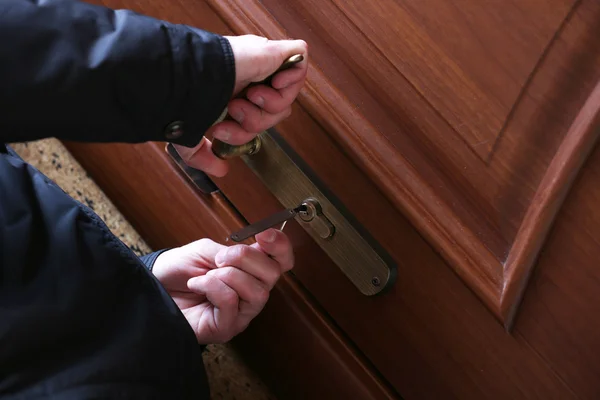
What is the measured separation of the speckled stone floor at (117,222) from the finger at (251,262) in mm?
210

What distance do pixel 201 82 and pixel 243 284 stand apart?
24 cm

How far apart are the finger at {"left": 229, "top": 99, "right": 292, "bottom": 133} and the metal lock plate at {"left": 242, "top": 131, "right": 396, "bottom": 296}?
0.23ft

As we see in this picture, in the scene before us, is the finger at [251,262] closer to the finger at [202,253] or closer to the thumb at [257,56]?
the finger at [202,253]

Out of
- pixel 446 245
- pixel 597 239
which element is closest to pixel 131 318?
pixel 446 245

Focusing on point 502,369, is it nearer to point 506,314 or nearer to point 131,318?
point 506,314

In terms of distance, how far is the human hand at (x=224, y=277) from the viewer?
711mm

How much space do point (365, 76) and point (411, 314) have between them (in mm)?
233

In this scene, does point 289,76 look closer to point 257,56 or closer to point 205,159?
point 257,56

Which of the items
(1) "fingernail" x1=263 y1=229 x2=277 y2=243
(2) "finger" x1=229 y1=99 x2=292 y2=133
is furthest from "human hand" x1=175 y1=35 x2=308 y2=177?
(1) "fingernail" x1=263 y1=229 x2=277 y2=243

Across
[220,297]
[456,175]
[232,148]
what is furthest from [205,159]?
[456,175]

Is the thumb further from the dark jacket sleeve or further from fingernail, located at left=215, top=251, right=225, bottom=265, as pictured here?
fingernail, located at left=215, top=251, right=225, bottom=265

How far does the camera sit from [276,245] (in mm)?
706

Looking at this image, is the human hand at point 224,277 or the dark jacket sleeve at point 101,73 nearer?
the dark jacket sleeve at point 101,73

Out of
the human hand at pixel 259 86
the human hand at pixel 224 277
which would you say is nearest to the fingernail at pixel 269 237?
the human hand at pixel 224 277
